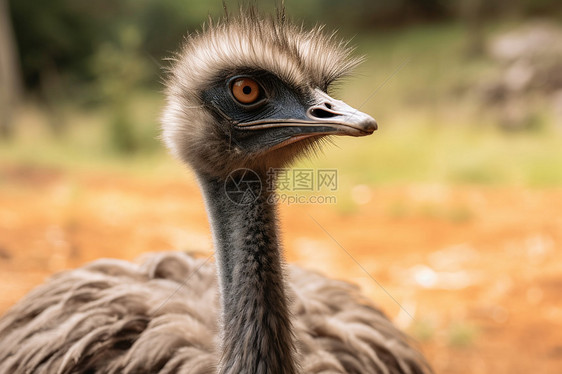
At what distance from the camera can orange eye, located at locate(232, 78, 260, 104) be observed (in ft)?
4.71

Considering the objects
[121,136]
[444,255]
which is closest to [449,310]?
[444,255]

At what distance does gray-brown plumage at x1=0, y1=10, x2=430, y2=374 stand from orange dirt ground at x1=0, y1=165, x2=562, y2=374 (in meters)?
1.21

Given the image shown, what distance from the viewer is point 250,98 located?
1442 millimetres

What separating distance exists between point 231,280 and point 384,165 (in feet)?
15.5

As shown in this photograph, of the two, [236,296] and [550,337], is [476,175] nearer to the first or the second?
[550,337]

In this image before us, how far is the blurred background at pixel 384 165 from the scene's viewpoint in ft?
11.1

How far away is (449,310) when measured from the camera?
3346 millimetres

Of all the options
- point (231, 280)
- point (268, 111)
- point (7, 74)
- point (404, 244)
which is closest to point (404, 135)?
point (404, 244)

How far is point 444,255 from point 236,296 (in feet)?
9.71

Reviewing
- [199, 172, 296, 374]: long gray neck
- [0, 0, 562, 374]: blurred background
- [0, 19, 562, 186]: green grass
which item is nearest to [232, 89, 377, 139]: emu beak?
[199, 172, 296, 374]: long gray neck

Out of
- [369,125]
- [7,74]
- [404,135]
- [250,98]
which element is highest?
[7,74]

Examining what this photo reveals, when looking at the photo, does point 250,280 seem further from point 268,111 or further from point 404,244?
point 404,244

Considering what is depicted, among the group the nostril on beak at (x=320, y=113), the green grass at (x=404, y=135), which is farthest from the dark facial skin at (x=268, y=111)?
the green grass at (x=404, y=135)

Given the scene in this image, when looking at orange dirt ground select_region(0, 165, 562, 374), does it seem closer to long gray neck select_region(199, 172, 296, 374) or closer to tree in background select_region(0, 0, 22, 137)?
tree in background select_region(0, 0, 22, 137)
